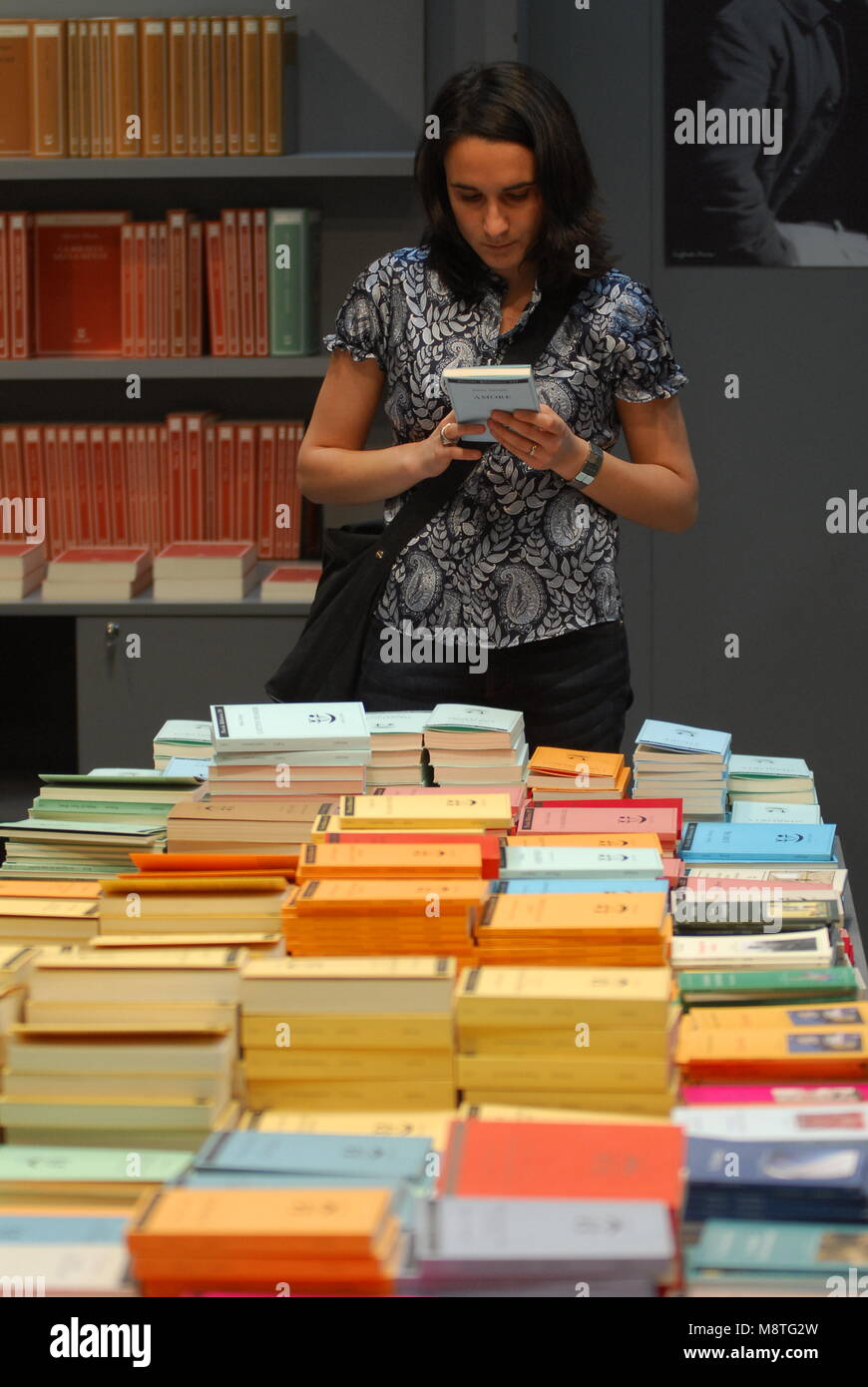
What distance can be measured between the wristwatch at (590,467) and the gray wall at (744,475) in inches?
72.4

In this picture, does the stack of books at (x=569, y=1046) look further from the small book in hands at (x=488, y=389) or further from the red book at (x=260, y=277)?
the red book at (x=260, y=277)

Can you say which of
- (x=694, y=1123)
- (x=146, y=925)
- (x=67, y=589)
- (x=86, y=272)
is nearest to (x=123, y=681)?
(x=67, y=589)

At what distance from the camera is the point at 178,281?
4.13 meters

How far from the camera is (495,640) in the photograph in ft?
8.88

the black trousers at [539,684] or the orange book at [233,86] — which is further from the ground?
the orange book at [233,86]

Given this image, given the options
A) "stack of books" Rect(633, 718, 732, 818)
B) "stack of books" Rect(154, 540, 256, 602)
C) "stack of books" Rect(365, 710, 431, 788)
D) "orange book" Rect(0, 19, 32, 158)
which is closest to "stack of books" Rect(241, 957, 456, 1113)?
"stack of books" Rect(365, 710, 431, 788)

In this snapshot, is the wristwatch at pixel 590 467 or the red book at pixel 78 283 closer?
the wristwatch at pixel 590 467

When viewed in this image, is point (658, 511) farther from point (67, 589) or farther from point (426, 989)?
point (67, 589)

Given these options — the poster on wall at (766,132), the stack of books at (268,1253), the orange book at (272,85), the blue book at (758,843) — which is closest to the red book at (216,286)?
the orange book at (272,85)

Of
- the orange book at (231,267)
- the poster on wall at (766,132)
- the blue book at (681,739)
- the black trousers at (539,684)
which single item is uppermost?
the poster on wall at (766,132)

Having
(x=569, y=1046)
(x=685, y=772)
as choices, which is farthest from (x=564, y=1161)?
(x=685, y=772)

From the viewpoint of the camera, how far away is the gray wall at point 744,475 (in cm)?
428

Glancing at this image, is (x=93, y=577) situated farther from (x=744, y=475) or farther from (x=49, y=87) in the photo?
(x=744, y=475)

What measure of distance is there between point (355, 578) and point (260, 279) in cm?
159
